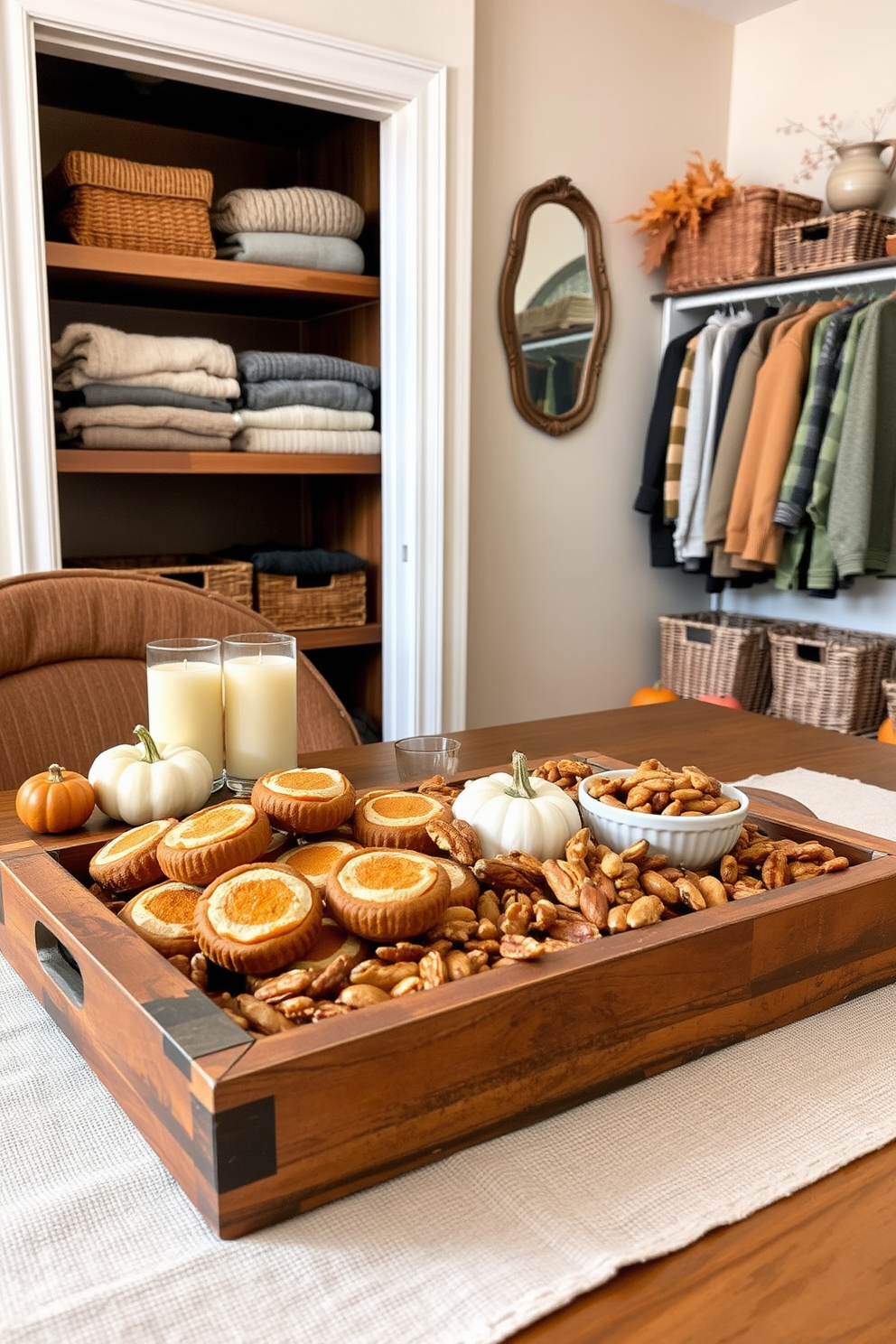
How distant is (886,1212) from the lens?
0.53m

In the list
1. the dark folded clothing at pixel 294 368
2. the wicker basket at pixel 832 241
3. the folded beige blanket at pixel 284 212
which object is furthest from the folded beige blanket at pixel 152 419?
the wicker basket at pixel 832 241

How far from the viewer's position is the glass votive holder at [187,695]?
3.30 ft

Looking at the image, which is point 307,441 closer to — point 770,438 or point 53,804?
point 770,438

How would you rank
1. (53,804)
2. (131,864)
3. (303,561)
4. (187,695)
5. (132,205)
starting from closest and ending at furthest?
1. (131,864)
2. (53,804)
3. (187,695)
4. (132,205)
5. (303,561)

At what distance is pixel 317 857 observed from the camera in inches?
28.6

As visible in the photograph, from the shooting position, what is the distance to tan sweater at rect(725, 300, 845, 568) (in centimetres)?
298

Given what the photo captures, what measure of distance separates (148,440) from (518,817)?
6.96 feet

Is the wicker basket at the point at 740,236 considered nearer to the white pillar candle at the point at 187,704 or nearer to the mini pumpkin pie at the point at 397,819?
the white pillar candle at the point at 187,704

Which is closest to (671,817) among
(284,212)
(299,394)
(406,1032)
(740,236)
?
(406,1032)

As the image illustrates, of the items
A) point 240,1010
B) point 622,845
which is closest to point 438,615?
point 622,845

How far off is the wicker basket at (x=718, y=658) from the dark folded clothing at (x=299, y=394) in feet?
4.33

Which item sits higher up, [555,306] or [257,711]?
[555,306]

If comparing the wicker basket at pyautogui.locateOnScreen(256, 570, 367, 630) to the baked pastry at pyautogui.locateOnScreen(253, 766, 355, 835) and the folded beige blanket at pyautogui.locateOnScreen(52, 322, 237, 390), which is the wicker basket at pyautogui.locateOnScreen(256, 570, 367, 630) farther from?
the baked pastry at pyautogui.locateOnScreen(253, 766, 355, 835)

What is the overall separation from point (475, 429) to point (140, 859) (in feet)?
8.38
